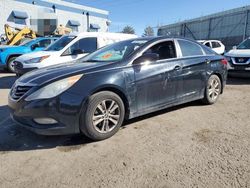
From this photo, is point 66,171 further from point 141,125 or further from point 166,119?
point 166,119

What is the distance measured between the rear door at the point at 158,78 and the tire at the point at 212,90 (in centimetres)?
113

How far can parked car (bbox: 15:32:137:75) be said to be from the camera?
7.57 m

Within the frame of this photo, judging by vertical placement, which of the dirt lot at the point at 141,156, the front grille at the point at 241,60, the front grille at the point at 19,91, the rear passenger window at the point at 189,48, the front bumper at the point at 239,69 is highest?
the rear passenger window at the point at 189,48

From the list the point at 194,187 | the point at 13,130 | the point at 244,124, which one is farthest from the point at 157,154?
the point at 13,130

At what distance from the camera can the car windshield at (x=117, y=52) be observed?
4.20 metres

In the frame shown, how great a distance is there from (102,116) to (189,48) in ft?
8.21

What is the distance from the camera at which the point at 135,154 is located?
10.6ft

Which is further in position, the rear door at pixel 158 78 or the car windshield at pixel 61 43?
the car windshield at pixel 61 43

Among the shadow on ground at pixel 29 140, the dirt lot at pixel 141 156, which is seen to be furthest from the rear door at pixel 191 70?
the shadow on ground at pixel 29 140

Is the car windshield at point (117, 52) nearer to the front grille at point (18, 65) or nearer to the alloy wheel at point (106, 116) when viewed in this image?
the alloy wheel at point (106, 116)

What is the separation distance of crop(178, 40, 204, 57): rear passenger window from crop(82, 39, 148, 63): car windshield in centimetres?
86

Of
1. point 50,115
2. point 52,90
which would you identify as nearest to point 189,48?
point 52,90

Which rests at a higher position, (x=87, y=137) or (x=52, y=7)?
(x=52, y=7)

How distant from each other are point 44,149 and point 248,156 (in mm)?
2679
